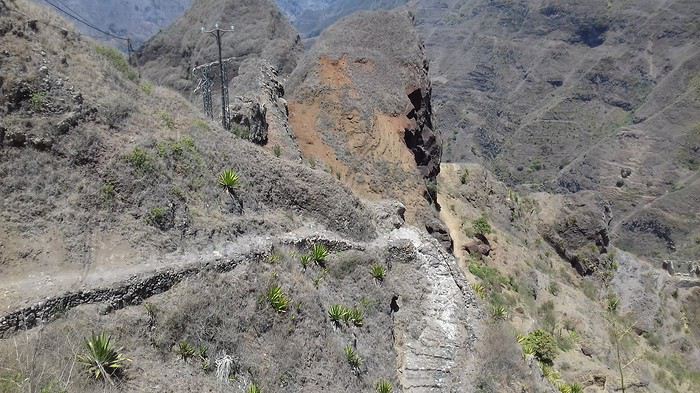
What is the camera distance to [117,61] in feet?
70.2

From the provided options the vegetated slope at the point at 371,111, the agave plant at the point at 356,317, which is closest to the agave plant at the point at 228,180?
the agave plant at the point at 356,317

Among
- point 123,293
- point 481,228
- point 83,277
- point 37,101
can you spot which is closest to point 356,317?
point 123,293

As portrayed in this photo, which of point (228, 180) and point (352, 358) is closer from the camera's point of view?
point (352, 358)

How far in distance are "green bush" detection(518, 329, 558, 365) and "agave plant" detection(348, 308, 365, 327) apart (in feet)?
30.6

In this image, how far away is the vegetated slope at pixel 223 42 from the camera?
63.6 m

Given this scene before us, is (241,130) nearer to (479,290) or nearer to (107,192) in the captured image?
(107,192)

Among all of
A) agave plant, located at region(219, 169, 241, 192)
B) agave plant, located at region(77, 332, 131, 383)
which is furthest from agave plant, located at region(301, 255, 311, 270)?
agave plant, located at region(77, 332, 131, 383)

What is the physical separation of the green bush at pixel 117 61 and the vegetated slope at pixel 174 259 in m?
0.15

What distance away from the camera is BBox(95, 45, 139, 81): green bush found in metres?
20.7

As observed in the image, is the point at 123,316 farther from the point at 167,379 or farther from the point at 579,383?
the point at 579,383

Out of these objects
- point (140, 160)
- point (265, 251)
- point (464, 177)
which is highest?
point (140, 160)

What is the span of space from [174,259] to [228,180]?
13.1 feet

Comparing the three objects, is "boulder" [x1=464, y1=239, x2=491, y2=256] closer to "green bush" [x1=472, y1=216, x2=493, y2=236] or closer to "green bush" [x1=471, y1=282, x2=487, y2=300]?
"green bush" [x1=472, y1=216, x2=493, y2=236]

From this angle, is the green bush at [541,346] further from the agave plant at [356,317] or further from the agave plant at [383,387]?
the agave plant at [383,387]
